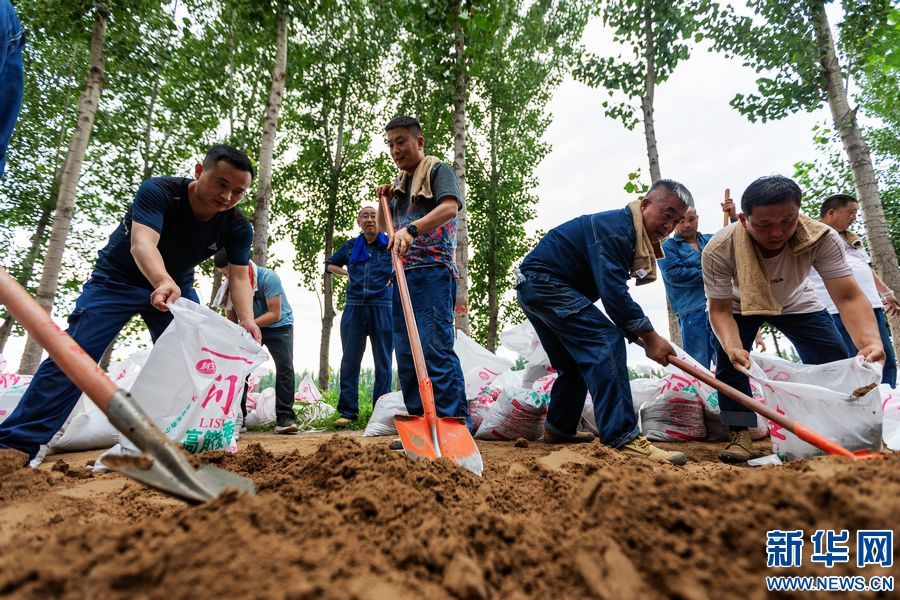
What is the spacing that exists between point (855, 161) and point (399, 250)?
6.44 m

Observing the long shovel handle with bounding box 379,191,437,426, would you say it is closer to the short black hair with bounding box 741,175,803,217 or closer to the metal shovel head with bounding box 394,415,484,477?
the metal shovel head with bounding box 394,415,484,477

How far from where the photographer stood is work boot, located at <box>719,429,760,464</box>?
2.43 metres

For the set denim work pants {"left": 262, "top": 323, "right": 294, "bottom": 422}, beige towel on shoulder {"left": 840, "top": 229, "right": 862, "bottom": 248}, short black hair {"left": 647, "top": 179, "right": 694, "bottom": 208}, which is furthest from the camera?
denim work pants {"left": 262, "top": 323, "right": 294, "bottom": 422}

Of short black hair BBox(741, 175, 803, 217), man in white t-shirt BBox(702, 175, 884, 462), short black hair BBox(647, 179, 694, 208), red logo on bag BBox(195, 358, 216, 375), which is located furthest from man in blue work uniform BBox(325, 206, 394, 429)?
short black hair BBox(741, 175, 803, 217)

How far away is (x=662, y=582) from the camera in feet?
2.65

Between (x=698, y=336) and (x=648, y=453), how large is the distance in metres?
2.27

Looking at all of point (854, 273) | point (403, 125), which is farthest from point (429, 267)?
point (854, 273)

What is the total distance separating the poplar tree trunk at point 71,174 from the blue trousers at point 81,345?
434 centimetres

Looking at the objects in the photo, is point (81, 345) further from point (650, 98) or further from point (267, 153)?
point (650, 98)

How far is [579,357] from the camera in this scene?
8.54 feet

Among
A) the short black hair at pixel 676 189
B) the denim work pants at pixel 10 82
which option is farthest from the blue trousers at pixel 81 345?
the short black hair at pixel 676 189

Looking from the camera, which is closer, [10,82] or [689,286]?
[10,82]

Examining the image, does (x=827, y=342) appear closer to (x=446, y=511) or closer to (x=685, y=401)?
(x=685, y=401)

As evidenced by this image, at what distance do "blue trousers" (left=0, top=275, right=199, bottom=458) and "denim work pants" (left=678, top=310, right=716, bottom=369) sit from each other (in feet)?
13.6
